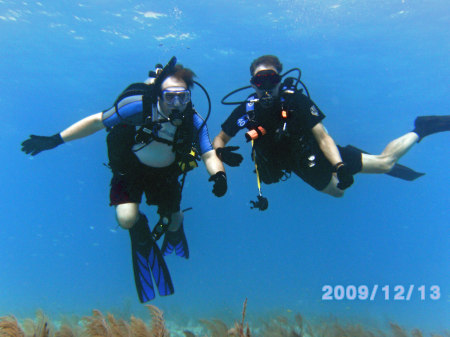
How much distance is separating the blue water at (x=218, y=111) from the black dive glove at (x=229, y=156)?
446 inches

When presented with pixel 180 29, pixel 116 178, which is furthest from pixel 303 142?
pixel 180 29

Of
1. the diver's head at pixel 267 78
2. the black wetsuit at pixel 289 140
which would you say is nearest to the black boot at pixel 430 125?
the black wetsuit at pixel 289 140

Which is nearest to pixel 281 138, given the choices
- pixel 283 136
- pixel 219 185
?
pixel 283 136

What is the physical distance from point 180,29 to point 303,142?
53.6 ft

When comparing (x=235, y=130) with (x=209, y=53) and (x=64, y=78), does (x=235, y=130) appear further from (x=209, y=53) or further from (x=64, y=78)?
(x=64, y=78)

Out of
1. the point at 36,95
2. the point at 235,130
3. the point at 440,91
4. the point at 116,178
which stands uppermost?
the point at 36,95

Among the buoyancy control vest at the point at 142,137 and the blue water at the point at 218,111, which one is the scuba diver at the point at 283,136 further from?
the blue water at the point at 218,111

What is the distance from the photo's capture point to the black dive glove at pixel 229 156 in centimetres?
489

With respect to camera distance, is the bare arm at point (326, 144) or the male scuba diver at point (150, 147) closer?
the male scuba diver at point (150, 147)

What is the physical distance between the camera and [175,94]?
179 inches

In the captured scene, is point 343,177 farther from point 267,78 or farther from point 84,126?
point 84,126

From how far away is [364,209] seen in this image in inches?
2837

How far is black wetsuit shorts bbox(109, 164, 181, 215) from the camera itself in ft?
18.0

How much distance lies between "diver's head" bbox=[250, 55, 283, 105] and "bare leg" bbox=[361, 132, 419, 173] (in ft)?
8.85
